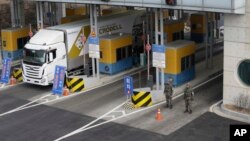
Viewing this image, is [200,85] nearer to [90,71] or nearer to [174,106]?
[174,106]

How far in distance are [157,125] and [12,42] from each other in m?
17.6

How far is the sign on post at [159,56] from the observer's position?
25.2 meters

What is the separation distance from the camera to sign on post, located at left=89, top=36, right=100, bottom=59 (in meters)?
28.4

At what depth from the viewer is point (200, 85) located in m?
28.4

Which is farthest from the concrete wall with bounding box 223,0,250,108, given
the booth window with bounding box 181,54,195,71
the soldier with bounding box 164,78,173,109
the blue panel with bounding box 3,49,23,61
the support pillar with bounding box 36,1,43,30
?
the blue panel with bounding box 3,49,23,61

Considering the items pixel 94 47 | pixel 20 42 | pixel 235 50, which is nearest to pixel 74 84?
pixel 94 47

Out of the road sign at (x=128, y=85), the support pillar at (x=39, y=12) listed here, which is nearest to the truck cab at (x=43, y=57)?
the support pillar at (x=39, y=12)

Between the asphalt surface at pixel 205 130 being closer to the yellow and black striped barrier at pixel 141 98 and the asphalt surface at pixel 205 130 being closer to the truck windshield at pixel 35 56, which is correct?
the yellow and black striped barrier at pixel 141 98

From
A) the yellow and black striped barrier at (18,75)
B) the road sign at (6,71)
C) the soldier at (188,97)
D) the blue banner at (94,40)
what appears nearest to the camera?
the soldier at (188,97)

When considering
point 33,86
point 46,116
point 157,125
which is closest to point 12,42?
point 33,86

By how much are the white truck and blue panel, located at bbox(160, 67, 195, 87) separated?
6.29 metres

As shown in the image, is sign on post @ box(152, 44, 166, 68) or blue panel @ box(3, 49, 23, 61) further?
blue panel @ box(3, 49, 23, 61)

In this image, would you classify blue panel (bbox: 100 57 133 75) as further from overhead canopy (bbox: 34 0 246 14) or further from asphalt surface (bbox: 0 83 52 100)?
overhead canopy (bbox: 34 0 246 14)

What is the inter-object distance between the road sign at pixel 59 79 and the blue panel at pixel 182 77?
617 centimetres
